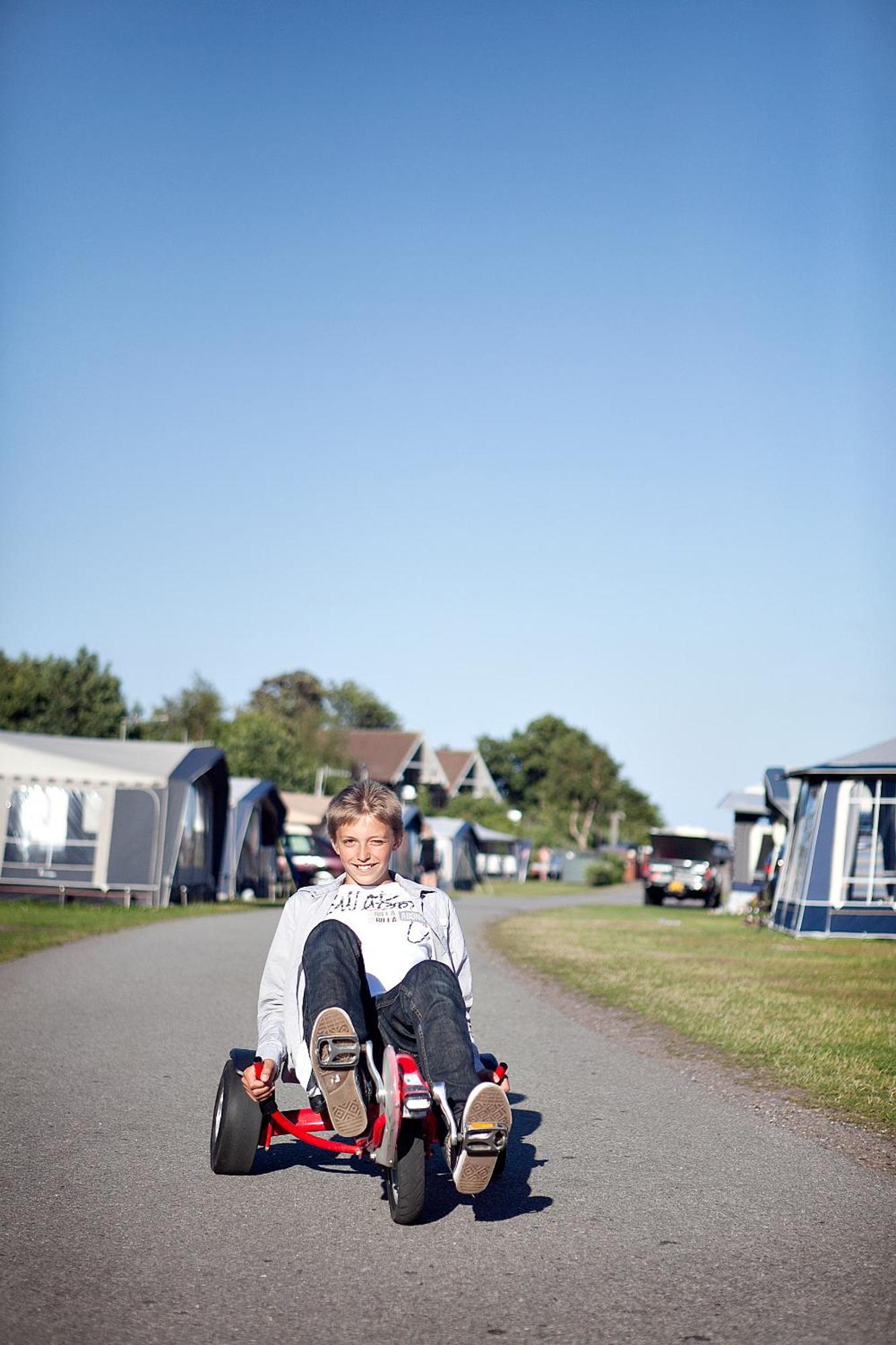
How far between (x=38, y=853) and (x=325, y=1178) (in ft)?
72.3

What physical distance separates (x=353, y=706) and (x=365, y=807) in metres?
99.8

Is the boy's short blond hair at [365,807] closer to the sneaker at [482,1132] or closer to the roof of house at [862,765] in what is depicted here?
the sneaker at [482,1132]

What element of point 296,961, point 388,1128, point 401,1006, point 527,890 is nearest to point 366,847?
point 296,961

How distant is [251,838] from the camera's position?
3569 cm

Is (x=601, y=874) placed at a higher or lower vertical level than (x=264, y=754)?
lower

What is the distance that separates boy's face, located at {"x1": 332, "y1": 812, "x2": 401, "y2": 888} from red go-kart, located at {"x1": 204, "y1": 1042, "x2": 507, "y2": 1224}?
2.18 ft

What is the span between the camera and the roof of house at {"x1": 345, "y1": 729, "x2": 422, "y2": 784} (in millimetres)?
81875

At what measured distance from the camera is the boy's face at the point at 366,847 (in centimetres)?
501

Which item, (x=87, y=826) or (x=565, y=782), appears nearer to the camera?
(x=87, y=826)

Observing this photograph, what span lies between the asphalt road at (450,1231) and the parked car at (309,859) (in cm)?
2546

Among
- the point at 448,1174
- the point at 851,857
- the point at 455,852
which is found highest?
the point at 851,857

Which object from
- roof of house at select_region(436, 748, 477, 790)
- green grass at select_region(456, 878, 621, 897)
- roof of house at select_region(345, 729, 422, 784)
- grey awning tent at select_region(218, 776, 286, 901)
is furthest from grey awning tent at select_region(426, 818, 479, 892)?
roof of house at select_region(436, 748, 477, 790)

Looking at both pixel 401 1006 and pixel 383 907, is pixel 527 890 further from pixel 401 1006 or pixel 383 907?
pixel 401 1006

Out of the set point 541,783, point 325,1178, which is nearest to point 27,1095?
point 325,1178
